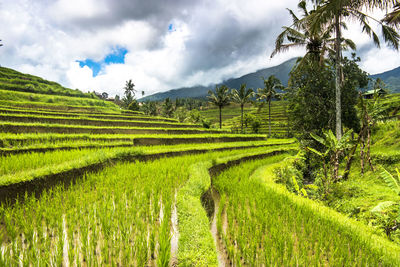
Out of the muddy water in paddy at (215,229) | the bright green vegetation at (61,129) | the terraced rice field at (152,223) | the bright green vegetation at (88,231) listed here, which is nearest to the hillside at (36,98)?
the bright green vegetation at (61,129)

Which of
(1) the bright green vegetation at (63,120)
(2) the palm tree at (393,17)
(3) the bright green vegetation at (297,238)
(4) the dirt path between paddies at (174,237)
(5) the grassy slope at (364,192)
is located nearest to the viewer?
(4) the dirt path between paddies at (174,237)

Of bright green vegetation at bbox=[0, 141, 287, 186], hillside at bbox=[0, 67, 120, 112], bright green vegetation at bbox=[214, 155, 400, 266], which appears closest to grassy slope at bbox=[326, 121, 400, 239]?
bright green vegetation at bbox=[214, 155, 400, 266]

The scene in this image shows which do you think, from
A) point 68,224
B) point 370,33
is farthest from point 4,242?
point 370,33

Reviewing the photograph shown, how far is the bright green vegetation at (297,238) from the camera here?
2375 mm

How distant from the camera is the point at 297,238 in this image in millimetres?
2982

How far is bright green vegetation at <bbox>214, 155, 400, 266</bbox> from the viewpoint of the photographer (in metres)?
2.38

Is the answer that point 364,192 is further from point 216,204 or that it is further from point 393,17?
point 393,17

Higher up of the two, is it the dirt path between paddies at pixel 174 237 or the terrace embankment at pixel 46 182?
the terrace embankment at pixel 46 182

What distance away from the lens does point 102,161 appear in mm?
5883

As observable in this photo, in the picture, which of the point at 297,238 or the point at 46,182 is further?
the point at 46,182

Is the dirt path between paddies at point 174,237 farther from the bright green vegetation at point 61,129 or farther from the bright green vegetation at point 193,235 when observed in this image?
the bright green vegetation at point 61,129

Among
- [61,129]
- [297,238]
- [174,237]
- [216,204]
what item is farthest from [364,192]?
[61,129]

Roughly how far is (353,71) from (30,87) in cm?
Result: 4461

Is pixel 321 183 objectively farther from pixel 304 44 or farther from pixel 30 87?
pixel 30 87
